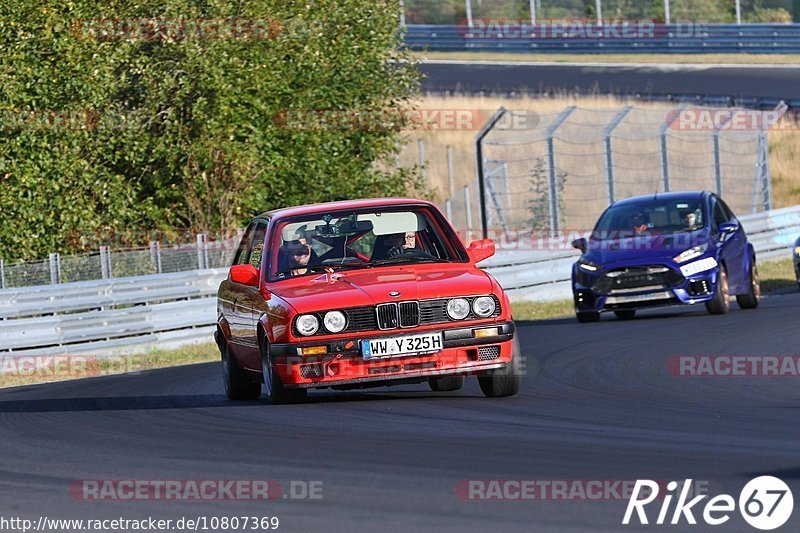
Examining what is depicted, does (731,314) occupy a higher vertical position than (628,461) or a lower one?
lower

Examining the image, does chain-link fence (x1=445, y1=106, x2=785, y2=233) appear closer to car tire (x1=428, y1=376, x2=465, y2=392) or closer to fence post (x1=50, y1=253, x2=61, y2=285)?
fence post (x1=50, y1=253, x2=61, y2=285)

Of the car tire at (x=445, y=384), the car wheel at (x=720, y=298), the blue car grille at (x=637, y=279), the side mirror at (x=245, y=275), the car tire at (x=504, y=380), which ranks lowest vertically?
the car wheel at (x=720, y=298)

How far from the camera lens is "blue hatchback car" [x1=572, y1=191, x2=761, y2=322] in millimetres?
19047

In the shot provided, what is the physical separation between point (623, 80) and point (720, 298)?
2801 cm

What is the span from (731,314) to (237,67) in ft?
33.1

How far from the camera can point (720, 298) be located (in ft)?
62.7

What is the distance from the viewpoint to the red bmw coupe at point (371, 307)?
10.8 meters

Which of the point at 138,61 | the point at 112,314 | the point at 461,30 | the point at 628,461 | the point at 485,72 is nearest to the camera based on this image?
the point at 628,461

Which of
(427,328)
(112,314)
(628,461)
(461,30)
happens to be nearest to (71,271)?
(112,314)

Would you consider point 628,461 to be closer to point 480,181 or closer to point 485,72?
point 480,181

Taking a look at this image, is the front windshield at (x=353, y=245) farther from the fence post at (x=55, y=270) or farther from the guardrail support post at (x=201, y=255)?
the guardrail support post at (x=201, y=255)

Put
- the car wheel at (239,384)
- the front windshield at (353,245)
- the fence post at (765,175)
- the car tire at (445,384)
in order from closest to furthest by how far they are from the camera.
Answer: the front windshield at (353,245) < the car tire at (445,384) < the car wheel at (239,384) < the fence post at (765,175)

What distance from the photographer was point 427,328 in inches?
426

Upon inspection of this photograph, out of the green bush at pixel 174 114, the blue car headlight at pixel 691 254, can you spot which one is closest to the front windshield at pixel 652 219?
the blue car headlight at pixel 691 254
